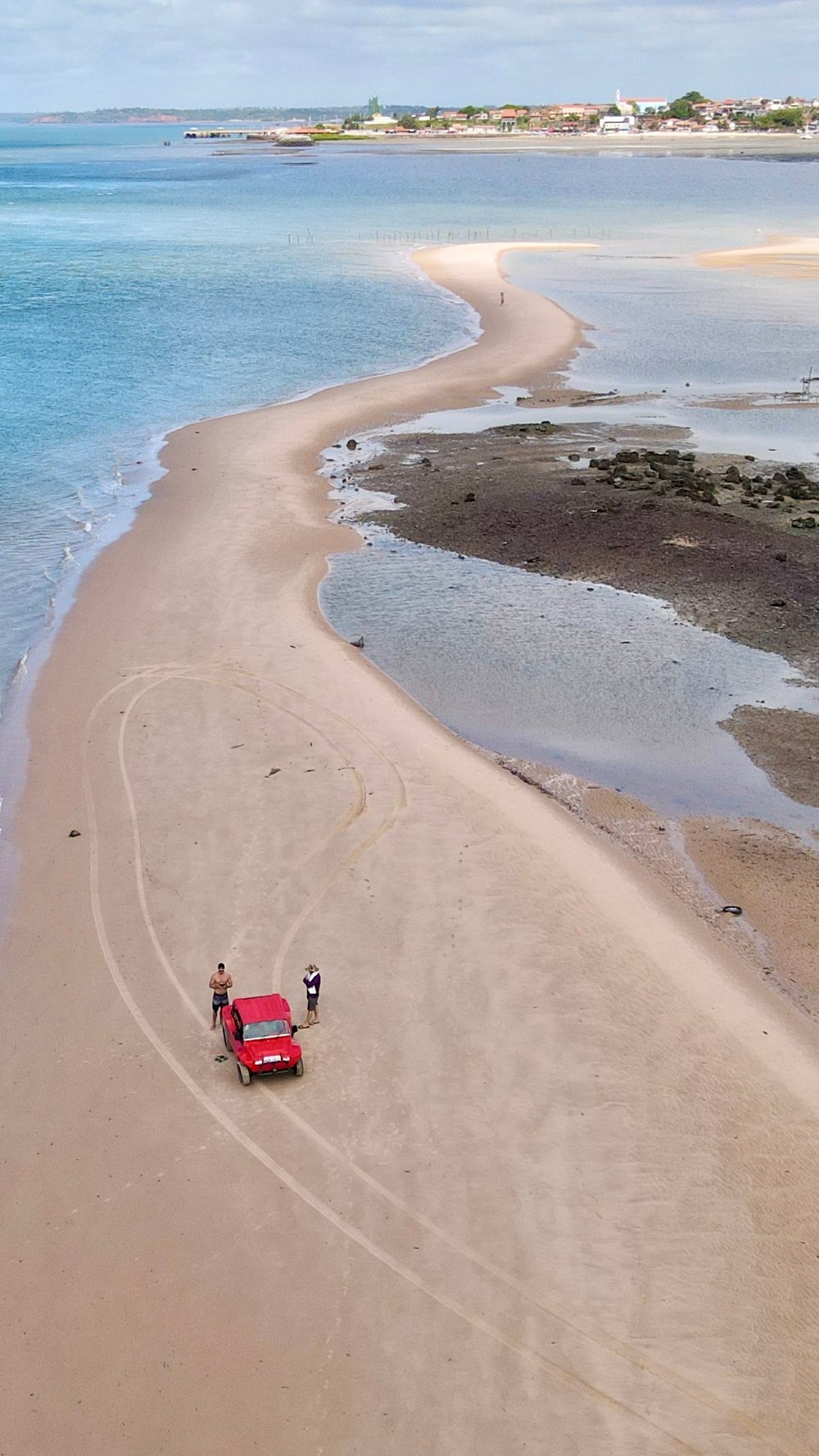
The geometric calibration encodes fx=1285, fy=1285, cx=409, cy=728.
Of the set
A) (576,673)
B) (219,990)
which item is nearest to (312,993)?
(219,990)

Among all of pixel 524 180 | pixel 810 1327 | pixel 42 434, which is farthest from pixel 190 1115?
pixel 524 180

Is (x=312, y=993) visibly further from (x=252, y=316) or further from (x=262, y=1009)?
(x=252, y=316)

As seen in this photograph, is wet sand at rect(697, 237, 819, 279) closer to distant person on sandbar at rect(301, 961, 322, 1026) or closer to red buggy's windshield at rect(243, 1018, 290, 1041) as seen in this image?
distant person on sandbar at rect(301, 961, 322, 1026)

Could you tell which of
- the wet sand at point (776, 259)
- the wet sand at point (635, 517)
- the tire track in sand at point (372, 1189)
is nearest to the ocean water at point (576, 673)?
the wet sand at point (635, 517)

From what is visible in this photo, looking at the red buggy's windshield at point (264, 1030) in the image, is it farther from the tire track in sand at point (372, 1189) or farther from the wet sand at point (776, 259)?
the wet sand at point (776, 259)

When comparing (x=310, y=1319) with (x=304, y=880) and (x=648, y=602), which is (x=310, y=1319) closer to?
(x=304, y=880)

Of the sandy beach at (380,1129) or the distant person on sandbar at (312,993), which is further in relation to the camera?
the distant person on sandbar at (312,993)

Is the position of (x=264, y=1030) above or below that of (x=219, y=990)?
below
